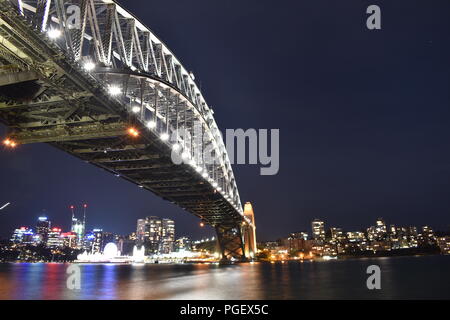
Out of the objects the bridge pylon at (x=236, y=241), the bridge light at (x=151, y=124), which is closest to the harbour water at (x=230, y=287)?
the bridge light at (x=151, y=124)

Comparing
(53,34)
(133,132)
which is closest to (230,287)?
(133,132)

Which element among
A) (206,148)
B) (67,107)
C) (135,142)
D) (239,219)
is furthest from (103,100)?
(239,219)

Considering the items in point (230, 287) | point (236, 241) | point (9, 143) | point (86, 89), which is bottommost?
point (236, 241)

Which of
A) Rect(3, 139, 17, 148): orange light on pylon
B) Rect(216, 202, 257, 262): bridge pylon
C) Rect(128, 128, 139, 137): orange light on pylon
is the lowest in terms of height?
Rect(216, 202, 257, 262): bridge pylon

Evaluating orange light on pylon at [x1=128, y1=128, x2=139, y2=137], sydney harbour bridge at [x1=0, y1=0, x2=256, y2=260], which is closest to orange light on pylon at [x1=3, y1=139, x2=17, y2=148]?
sydney harbour bridge at [x1=0, y1=0, x2=256, y2=260]

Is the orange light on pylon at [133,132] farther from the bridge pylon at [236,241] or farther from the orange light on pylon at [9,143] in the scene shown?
the bridge pylon at [236,241]

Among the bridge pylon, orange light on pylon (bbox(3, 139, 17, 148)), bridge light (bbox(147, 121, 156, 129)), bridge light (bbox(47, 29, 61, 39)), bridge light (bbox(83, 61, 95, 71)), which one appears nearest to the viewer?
bridge light (bbox(47, 29, 61, 39))

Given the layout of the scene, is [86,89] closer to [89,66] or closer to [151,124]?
[89,66]

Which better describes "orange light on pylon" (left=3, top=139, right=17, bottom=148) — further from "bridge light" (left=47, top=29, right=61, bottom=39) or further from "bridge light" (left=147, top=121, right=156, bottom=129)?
"bridge light" (left=47, top=29, right=61, bottom=39)

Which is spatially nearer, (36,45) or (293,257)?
(36,45)

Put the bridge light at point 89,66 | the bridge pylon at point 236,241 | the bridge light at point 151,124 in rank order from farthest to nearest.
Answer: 1. the bridge pylon at point 236,241
2. the bridge light at point 151,124
3. the bridge light at point 89,66
